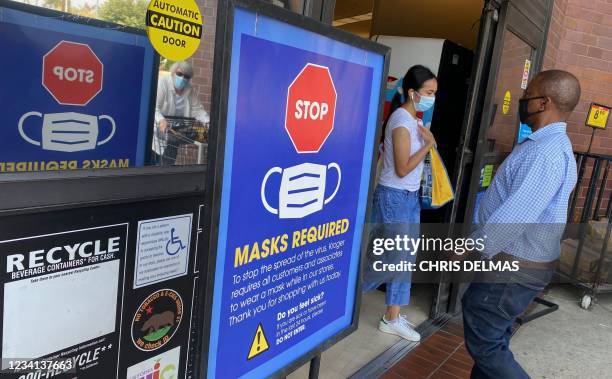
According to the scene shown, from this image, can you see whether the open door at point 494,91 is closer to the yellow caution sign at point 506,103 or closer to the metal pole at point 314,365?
the yellow caution sign at point 506,103

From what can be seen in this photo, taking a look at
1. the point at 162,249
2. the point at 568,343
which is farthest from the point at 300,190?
the point at 568,343

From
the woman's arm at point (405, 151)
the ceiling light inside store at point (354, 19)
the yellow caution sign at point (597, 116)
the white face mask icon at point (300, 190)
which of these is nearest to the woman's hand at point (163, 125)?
the white face mask icon at point (300, 190)

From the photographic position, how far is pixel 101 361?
1754 millimetres

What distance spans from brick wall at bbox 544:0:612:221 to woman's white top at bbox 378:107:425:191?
3.27 m

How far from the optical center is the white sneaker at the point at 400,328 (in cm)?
357

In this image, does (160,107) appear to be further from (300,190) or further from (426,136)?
(426,136)

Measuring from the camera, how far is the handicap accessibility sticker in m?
1.83

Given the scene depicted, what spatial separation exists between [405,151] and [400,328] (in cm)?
135

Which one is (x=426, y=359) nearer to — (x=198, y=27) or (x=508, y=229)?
(x=508, y=229)

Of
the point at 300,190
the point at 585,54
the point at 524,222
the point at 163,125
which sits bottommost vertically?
the point at 524,222

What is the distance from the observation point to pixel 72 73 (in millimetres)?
1907

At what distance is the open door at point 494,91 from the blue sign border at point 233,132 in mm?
2200

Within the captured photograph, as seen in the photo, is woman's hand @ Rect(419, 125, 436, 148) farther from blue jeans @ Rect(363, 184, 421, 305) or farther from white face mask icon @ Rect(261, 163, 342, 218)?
white face mask icon @ Rect(261, 163, 342, 218)

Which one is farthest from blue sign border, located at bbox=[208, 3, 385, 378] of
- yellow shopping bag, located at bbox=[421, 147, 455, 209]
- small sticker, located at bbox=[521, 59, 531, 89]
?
small sticker, located at bbox=[521, 59, 531, 89]
